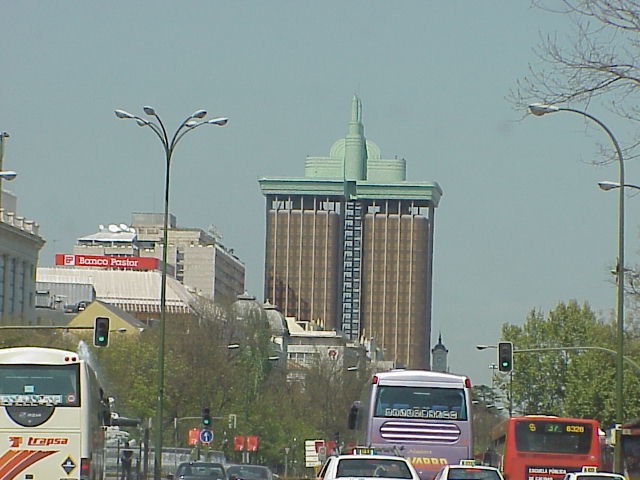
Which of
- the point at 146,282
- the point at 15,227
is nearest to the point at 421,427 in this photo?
the point at 15,227

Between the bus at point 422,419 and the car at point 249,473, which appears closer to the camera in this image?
the bus at point 422,419

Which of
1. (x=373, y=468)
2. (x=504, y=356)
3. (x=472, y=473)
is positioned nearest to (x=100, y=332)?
(x=504, y=356)

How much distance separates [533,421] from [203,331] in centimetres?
4364

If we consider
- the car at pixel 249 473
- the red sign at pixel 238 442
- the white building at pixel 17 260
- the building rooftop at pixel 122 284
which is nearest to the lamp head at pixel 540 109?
the car at pixel 249 473

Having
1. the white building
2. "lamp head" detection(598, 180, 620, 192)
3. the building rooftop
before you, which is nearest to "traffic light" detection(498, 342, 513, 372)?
"lamp head" detection(598, 180, 620, 192)

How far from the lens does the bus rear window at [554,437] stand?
44938 millimetres

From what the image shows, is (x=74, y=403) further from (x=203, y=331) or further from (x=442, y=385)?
(x=203, y=331)

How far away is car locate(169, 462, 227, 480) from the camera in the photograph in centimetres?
4512

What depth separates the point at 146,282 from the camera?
19175cm

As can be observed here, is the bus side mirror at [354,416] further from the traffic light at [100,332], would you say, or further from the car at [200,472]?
the traffic light at [100,332]

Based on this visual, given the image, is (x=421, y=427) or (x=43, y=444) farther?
(x=421, y=427)

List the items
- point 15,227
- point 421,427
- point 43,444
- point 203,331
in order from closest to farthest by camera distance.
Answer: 1. point 43,444
2. point 421,427
3. point 203,331
4. point 15,227

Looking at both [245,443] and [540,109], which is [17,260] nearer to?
[245,443]

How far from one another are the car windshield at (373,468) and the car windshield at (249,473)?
67.7 ft
